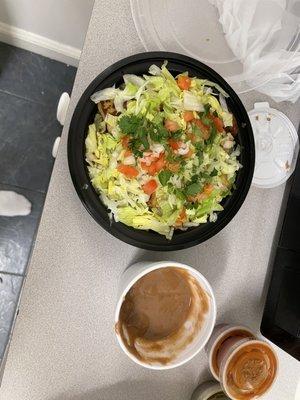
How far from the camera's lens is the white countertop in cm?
85

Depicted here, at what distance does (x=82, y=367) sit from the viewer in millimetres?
878

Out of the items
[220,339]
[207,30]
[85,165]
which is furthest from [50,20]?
[220,339]

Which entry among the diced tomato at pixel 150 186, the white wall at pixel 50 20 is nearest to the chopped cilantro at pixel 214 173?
the diced tomato at pixel 150 186

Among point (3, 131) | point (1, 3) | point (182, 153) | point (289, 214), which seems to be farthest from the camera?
point (3, 131)

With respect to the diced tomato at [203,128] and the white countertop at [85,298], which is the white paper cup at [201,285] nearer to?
the white countertop at [85,298]

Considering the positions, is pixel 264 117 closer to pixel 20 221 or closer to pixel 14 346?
pixel 14 346

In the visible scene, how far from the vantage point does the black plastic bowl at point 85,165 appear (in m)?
0.79

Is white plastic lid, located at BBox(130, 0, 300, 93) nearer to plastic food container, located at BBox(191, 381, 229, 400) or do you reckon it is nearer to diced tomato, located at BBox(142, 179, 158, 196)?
diced tomato, located at BBox(142, 179, 158, 196)

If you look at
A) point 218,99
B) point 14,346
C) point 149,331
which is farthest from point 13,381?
point 218,99

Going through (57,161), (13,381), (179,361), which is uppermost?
(57,161)

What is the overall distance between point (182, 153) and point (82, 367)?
42 centimetres

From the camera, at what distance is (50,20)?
4.39 ft

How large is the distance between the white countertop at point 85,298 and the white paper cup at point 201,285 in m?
0.06

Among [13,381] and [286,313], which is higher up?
[286,313]
